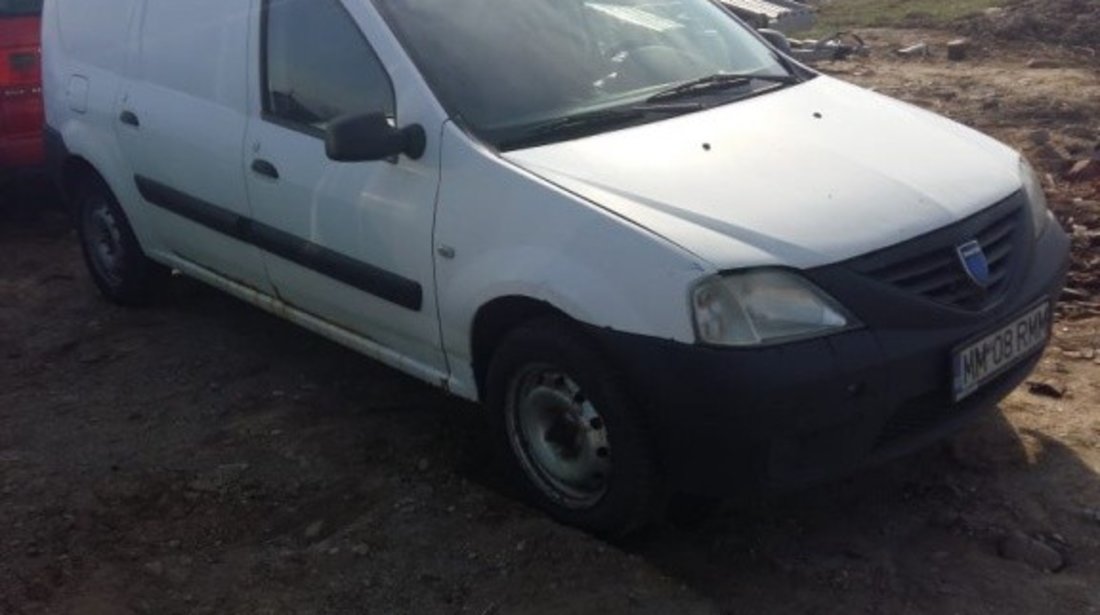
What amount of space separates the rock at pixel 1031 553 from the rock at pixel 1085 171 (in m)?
3.87

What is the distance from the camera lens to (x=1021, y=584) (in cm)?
380

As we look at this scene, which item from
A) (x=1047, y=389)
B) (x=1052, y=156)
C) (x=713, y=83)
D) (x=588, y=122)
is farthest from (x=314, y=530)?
(x=1052, y=156)

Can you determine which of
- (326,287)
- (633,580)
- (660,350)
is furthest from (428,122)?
(633,580)

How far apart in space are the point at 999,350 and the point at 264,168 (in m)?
2.58

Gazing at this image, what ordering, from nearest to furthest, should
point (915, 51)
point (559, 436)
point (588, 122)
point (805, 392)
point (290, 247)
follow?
1. point (805, 392)
2. point (559, 436)
3. point (588, 122)
4. point (290, 247)
5. point (915, 51)

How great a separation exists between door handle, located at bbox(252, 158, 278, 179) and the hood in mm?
1150

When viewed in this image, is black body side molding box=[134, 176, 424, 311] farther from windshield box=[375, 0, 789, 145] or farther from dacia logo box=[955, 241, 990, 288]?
dacia logo box=[955, 241, 990, 288]

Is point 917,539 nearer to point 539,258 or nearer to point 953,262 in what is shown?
point 953,262

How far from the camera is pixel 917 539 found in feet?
13.4

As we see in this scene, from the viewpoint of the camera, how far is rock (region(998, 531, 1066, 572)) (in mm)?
3896

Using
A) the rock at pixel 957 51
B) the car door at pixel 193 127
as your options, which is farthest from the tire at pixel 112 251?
the rock at pixel 957 51

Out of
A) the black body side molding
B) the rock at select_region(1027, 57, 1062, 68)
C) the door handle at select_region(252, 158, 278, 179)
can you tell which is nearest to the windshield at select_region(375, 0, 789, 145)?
the black body side molding

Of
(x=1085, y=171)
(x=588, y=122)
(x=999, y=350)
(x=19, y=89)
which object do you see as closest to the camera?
(x=999, y=350)

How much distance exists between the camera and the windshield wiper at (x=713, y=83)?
15.2ft
